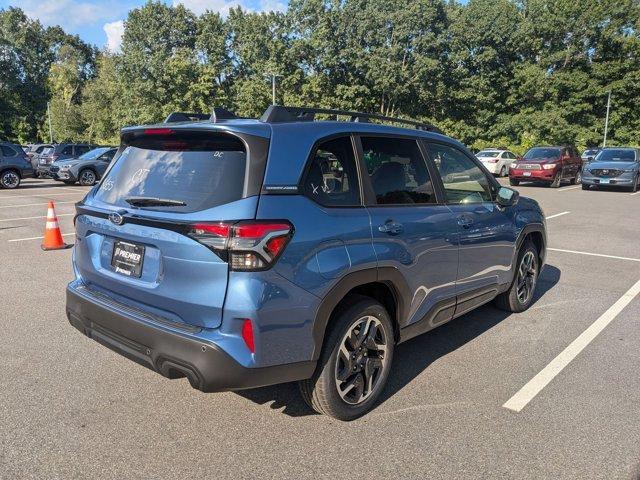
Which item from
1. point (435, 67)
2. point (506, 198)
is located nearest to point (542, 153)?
point (506, 198)

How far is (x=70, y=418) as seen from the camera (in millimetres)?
3207

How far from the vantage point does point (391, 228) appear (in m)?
3.33

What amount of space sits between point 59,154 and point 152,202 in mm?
24568

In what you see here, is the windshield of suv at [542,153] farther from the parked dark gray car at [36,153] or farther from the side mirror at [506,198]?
the parked dark gray car at [36,153]

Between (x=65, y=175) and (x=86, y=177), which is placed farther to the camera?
(x=86, y=177)

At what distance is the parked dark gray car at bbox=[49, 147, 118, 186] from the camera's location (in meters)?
21.5

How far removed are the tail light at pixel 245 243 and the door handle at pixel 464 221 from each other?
6.27 ft

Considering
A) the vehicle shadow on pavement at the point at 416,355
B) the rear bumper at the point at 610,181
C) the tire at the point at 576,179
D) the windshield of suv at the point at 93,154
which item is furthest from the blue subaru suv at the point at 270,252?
the tire at the point at 576,179

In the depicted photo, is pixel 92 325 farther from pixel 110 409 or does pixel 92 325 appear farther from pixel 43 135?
pixel 43 135

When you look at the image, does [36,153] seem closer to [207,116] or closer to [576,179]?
[576,179]

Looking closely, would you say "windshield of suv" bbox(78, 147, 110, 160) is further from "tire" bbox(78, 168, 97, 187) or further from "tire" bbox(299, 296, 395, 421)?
"tire" bbox(299, 296, 395, 421)

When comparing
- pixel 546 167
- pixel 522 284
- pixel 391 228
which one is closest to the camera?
pixel 391 228

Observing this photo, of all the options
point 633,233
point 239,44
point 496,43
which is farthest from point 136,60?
point 633,233

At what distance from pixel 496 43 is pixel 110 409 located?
49.9 meters
